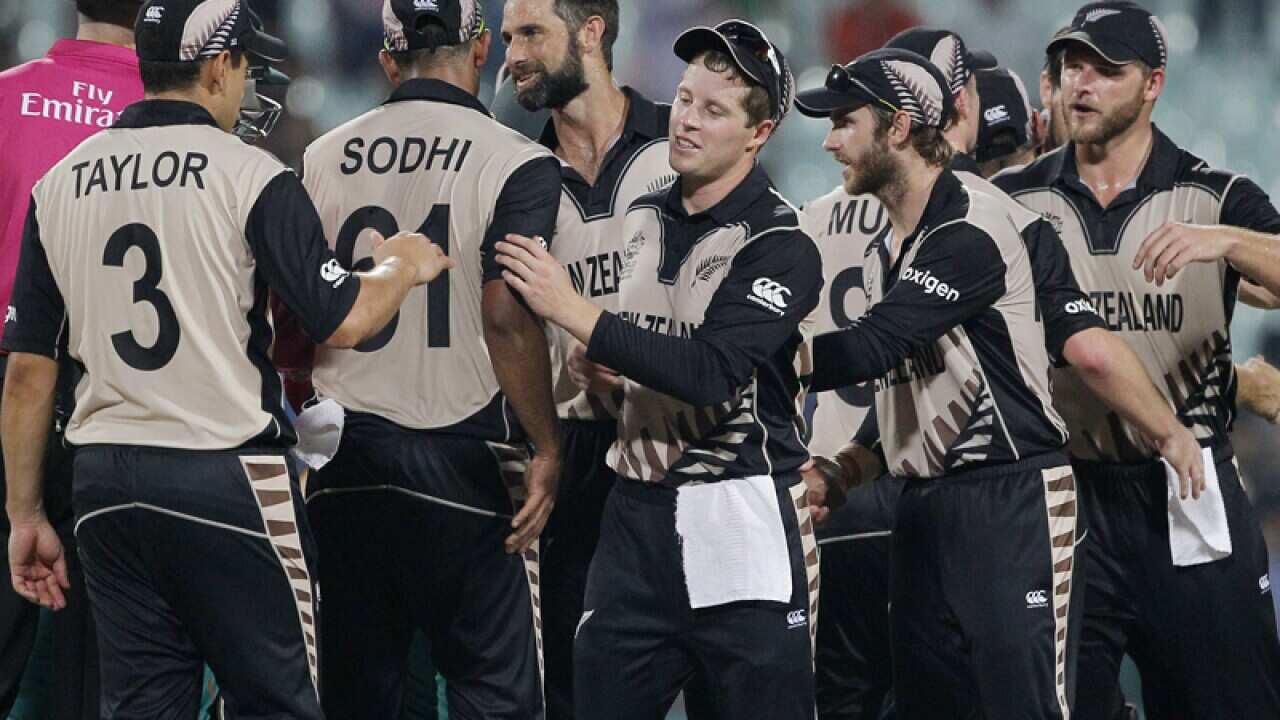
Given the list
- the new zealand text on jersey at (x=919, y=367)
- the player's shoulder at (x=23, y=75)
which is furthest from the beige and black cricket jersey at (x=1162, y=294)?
the player's shoulder at (x=23, y=75)

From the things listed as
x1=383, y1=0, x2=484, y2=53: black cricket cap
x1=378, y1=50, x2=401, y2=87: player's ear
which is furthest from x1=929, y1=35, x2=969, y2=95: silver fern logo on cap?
x1=378, y1=50, x2=401, y2=87: player's ear

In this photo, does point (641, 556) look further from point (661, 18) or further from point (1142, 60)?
point (661, 18)

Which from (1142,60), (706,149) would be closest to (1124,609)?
(1142,60)

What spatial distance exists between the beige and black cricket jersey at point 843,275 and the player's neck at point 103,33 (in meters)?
2.05

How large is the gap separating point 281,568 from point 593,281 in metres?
1.49

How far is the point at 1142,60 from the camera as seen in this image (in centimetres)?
477

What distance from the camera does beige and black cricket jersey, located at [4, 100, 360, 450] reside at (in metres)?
3.75

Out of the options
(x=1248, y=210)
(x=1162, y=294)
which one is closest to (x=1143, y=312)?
Result: (x=1162, y=294)

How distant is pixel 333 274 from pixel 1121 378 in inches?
78.0

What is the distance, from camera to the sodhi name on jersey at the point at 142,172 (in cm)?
376

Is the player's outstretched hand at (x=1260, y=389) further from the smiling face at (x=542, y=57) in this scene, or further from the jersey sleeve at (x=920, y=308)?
the smiling face at (x=542, y=57)

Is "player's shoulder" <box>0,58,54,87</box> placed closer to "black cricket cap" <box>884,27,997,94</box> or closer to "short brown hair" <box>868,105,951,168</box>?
"short brown hair" <box>868,105,951,168</box>

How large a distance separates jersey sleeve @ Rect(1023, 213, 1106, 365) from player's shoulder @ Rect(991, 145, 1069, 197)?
52cm

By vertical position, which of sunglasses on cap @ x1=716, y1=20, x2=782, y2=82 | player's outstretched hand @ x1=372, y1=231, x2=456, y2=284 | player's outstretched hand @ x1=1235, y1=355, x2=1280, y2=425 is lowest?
player's outstretched hand @ x1=1235, y1=355, x2=1280, y2=425
